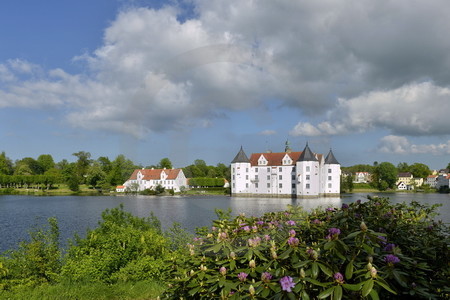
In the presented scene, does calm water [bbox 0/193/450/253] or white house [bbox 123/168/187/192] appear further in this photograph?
white house [bbox 123/168/187/192]

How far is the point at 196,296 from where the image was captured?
3523mm

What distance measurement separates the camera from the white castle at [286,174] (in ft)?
244

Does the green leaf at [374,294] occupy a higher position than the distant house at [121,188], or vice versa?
the green leaf at [374,294]

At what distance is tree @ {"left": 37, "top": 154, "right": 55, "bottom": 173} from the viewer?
471 ft

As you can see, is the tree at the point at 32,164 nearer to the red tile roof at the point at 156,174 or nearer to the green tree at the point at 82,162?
the green tree at the point at 82,162

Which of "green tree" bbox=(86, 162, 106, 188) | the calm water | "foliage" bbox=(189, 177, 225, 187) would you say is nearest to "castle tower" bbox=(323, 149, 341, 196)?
the calm water

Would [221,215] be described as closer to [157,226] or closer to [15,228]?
[157,226]

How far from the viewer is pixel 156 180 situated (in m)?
A: 101

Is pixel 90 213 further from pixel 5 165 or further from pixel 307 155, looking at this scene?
pixel 5 165

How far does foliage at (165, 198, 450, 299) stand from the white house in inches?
3802

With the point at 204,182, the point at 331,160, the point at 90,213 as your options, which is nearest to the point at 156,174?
the point at 204,182

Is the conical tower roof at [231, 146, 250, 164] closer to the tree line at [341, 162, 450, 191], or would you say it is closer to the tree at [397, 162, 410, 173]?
the tree line at [341, 162, 450, 191]

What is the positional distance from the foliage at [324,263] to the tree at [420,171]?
174350 millimetres

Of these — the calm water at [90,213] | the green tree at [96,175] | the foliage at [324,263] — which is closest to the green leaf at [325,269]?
the foliage at [324,263]
